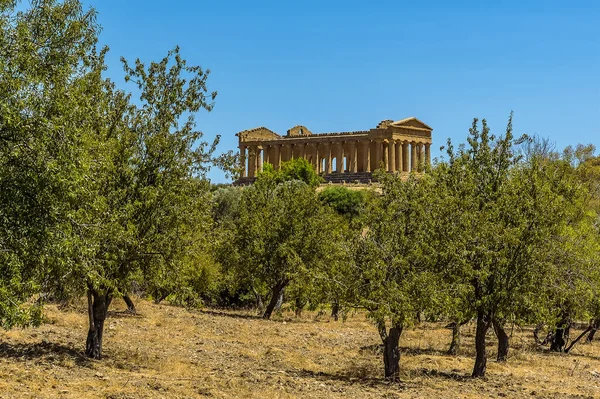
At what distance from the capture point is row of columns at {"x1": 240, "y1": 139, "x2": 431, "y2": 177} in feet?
388

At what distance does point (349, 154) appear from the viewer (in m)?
123

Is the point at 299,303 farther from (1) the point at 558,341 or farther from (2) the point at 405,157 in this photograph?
(2) the point at 405,157

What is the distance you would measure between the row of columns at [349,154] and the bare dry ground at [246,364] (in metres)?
87.4

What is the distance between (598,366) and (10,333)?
1991cm

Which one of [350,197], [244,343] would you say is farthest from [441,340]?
[350,197]

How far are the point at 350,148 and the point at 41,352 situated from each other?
105m

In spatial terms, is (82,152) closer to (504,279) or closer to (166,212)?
(166,212)

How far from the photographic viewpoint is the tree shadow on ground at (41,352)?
17.9 metres

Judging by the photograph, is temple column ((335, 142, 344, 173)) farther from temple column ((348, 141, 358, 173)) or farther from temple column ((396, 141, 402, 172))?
temple column ((396, 141, 402, 172))

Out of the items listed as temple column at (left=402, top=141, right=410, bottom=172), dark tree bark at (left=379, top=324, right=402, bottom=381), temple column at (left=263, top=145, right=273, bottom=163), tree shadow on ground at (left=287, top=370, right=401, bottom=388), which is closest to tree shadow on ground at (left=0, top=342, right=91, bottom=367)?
tree shadow on ground at (left=287, top=370, right=401, bottom=388)

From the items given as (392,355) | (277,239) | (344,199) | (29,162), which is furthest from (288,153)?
(29,162)

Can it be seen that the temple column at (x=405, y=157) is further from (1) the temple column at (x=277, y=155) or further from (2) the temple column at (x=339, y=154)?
(1) the temple column at (x=277, y=155)

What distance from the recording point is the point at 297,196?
1426 inches

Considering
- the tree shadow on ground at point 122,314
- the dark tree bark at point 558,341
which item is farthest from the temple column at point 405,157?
the tree shadow on ground at point 122,314
